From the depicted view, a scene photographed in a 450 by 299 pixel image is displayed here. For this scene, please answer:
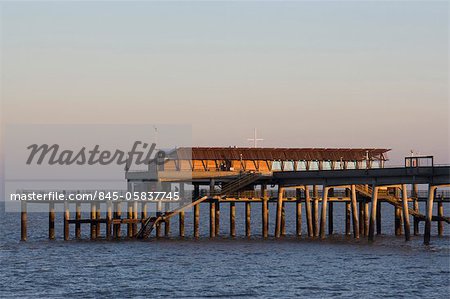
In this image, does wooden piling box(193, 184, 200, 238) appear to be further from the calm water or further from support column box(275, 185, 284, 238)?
support column box(275, 185, 284, 238)

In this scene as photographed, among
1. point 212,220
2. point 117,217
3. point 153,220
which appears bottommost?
point 212,220

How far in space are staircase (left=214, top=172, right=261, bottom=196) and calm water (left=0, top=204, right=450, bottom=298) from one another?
A: 4597mm

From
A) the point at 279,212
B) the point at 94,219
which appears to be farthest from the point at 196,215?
the point at 94,219

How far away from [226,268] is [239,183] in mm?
24279

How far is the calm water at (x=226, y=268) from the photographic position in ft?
179

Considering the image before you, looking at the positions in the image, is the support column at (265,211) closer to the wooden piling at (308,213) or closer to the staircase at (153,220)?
the wooden piling at (308,213)

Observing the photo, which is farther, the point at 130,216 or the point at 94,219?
the point at 130,216

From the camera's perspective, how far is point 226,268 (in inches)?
2559

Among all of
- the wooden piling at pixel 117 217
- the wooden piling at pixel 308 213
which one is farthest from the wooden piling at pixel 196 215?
the wooden piling at pixel 308 213

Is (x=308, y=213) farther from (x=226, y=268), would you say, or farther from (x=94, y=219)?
(x=226, y=268)

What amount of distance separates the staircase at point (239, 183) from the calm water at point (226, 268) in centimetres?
460

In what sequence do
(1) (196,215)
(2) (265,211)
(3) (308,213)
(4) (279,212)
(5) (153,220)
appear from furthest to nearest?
(1) (196,215) < (2) (265,211) < (3) (308,213) < (4) (279,212) < (5) (153,220)

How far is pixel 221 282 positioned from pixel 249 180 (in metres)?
31.6

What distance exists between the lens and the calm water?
2153 inches
